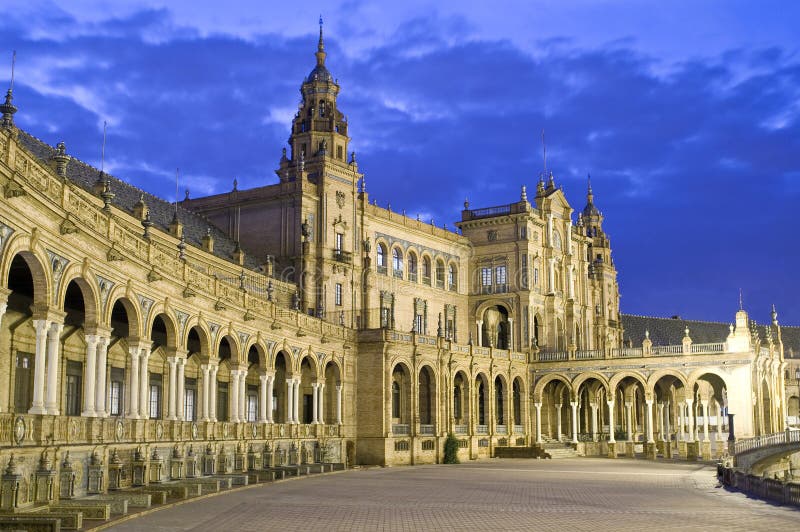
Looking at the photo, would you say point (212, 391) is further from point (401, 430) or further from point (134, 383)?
point (401, 430)

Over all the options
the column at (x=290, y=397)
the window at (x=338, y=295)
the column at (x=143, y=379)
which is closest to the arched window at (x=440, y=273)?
the window at (x=338, y=295)

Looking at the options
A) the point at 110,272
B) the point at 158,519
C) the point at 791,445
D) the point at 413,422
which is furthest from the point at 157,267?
the point at 791,445

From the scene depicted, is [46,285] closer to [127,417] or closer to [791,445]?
[127,417]

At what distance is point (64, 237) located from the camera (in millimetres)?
22391

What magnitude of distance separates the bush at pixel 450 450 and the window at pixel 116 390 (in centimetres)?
2711

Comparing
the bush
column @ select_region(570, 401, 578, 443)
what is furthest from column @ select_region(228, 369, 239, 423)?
column @ select_region(570, 401, 578, 443)

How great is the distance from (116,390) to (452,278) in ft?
149

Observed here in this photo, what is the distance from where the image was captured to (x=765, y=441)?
5912 cm

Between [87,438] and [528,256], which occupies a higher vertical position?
[528,256]

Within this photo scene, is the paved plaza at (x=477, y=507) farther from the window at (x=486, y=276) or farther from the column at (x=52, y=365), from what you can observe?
the window at (x=486, y=276)

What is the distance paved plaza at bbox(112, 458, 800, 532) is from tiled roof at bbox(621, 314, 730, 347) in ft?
254

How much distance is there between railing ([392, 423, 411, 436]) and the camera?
56000 millimetres

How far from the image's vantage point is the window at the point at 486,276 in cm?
7894

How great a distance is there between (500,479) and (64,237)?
23.2 m
